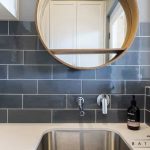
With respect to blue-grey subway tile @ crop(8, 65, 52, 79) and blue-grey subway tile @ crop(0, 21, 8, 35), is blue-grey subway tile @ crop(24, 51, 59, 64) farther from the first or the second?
blue-grey subway tile @ crop(0, 21, 8, 35)

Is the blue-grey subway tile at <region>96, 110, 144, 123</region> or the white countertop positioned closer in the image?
the white countertop

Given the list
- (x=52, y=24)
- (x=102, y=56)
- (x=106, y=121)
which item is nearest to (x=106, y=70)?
(x=102, y=56)

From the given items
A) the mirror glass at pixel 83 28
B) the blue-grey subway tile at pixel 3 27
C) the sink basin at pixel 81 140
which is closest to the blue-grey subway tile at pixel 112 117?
the sink basin at pixel 81 140

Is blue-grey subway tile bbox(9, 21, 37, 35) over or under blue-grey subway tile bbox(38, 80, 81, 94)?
over

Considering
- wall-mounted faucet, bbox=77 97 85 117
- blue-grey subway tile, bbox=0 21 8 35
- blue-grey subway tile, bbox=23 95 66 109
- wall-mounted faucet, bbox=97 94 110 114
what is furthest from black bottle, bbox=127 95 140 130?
blue-grey subway tile, bbox=0 21 8 35

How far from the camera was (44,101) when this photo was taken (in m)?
1.31

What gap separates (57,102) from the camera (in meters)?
1.31

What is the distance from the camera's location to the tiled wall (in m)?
1.29

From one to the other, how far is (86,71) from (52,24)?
364 millimetres

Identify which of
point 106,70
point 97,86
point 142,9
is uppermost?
point 142,9

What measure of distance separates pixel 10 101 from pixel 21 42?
0.37 meters

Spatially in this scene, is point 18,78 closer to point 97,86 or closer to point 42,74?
point 42,74

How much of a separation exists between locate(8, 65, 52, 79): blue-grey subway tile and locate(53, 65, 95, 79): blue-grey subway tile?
43mm

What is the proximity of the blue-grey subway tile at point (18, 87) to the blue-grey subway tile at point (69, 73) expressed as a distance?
0.50ft
